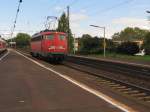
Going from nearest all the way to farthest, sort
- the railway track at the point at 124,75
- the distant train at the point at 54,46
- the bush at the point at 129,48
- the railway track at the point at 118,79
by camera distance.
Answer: the railway track at the point at 118,79
the railway track at the point at 124,75
the distant train at the point at 54,46
the bush at the point at 129,48

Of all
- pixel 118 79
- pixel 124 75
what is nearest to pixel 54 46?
pixel 124 75

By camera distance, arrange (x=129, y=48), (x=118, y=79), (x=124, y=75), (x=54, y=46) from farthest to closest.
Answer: (x=129, y=48) → (x=54, y=46) → (x=124, y=75) → (x=118, y=79)

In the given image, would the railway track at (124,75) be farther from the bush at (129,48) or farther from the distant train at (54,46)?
the bush at (129,48)

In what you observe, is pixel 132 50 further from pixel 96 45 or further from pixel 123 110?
pixel 123 110

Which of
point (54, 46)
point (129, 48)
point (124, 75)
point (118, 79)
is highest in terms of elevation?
point (54, 46)

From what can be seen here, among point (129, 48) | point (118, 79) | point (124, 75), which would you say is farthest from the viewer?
point (129, 48)

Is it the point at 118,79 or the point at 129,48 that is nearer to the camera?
the point at 118,79

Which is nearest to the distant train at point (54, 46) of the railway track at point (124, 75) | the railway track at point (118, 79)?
the railway track at point (118, 79)

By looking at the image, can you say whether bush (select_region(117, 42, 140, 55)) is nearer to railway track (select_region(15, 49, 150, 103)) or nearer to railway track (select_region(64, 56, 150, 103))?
railway track (select_region(15, 49, 150, 103))

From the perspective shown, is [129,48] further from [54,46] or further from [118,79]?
[118,79]

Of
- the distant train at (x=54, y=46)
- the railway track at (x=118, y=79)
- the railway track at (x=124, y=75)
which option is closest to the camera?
the railway track at (x=118, y=79)

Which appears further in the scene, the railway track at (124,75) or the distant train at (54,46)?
the distant train at (54,46)

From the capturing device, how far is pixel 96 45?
363 ft

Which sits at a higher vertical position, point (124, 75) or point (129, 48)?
point (124, 75)
